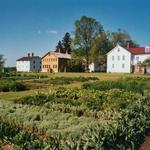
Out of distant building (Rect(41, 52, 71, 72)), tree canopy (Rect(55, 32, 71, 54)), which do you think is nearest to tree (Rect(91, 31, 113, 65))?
distant building (Rect(41, 52, 71, 72))

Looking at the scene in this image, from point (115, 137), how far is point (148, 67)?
69945 mm

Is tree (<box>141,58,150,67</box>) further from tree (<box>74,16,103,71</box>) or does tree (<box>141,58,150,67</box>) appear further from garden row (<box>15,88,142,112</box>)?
garden row (<box>15,88,142,112</box>)

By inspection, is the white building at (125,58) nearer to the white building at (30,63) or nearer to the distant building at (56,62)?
the distant building at (56,62)

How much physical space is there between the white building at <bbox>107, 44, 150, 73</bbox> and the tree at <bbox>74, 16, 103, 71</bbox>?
18.2 feet

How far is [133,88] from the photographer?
29203 millimetres

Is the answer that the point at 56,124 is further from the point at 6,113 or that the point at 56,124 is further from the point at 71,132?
the point at 6,113

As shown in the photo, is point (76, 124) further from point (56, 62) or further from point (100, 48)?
point (56, 62)

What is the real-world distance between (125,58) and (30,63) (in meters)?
39.3

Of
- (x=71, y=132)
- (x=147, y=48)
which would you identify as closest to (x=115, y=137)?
(x=71, y=132)

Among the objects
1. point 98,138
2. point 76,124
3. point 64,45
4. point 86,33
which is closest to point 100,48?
point 86,33

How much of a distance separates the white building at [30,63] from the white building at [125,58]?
108ft

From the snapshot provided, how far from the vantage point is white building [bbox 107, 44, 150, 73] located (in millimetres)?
82500

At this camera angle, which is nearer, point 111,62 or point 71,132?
point 71,132

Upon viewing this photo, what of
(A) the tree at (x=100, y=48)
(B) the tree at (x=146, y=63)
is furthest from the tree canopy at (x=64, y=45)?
(B) the tree at (x=146, y=63)
